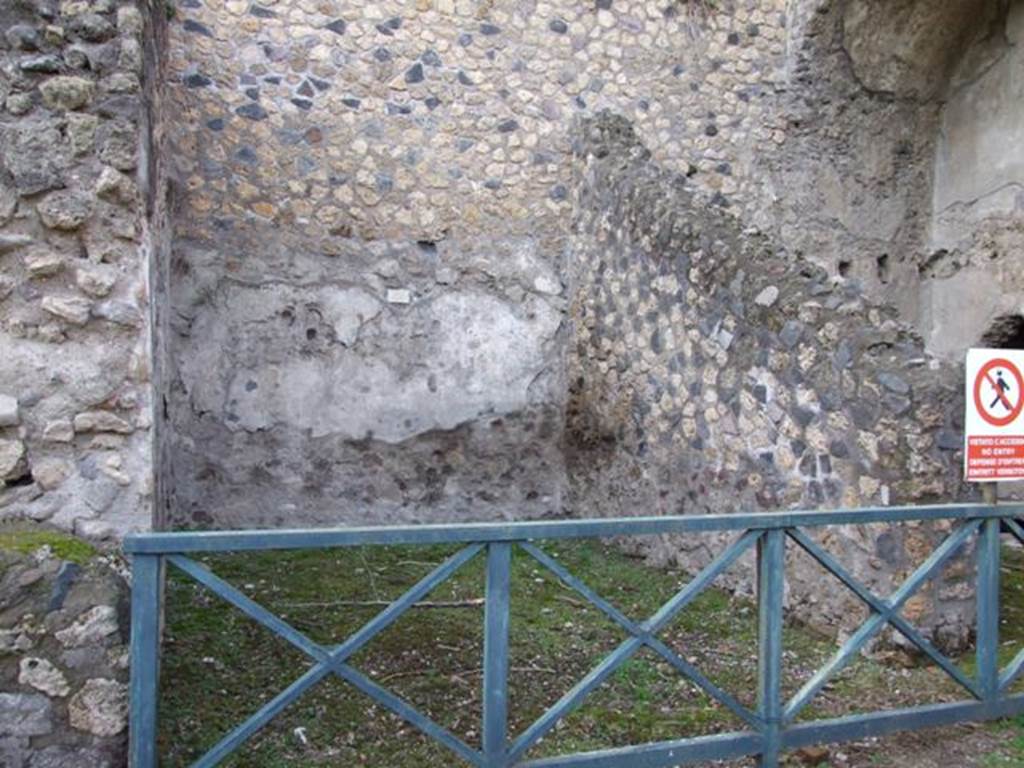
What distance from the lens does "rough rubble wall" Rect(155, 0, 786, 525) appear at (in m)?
5.95

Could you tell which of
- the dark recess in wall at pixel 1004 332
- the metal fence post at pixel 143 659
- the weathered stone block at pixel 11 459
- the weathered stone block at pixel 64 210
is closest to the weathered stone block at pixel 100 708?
the metal fence post at pixel 143 659

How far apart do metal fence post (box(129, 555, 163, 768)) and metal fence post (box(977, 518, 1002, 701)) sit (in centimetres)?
280

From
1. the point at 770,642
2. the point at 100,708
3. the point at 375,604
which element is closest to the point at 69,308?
the point at 100,708

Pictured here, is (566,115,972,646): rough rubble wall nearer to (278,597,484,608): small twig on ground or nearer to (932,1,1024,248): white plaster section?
(278,597,484,608): small twig on ground

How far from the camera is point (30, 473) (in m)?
3.05

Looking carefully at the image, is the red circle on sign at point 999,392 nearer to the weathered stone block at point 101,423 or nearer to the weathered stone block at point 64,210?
the weathered stone block at point 101,423

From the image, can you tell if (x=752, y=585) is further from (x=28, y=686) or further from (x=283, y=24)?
(x=283, y=24)

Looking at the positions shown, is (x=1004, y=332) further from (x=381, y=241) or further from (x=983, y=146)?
(x=381, y=241)

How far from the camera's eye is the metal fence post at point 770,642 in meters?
3.05

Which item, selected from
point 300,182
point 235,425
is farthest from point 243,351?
point 300,182

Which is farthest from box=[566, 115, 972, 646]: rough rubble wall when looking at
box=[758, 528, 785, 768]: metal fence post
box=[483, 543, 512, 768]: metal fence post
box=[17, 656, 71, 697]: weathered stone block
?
box=[17, 656, 71, 697]: weathered stone block

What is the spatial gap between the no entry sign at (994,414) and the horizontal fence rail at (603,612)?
207mm

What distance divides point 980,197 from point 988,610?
18.4 ft

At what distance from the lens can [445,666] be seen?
13.0 ft
